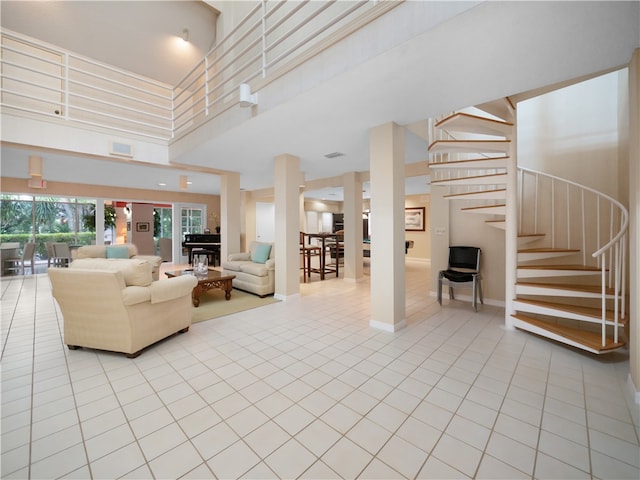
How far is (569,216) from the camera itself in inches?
142

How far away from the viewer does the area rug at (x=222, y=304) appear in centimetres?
388

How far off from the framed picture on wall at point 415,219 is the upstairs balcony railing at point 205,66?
284 inches

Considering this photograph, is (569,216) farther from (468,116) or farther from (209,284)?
(209,284)

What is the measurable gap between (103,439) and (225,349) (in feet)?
4.04

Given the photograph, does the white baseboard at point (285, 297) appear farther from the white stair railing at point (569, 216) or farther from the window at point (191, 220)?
the window at point (191, 220)

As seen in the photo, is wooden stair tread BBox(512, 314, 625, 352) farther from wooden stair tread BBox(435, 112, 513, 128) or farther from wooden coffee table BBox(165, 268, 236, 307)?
wooden coffee table BBox(165, 268, 236, 307)

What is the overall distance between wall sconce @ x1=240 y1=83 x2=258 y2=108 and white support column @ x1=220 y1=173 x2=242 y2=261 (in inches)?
136

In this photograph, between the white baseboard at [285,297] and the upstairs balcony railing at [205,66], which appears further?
the white baseboard at [285,297]

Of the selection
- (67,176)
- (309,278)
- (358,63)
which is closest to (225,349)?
(358,63)

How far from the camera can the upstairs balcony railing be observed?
271 centimetres

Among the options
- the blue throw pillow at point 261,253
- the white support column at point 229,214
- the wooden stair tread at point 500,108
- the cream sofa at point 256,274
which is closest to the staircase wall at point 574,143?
the wooden stair tread at point 500,108

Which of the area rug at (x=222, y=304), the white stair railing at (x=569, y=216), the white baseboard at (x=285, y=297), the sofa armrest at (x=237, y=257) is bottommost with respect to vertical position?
the area rug at (x=222, y=304)

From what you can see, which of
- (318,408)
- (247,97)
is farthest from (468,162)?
(318,408)

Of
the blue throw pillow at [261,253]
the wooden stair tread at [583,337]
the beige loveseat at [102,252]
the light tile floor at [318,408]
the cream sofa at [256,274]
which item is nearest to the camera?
the light tile floor at [318,408]
